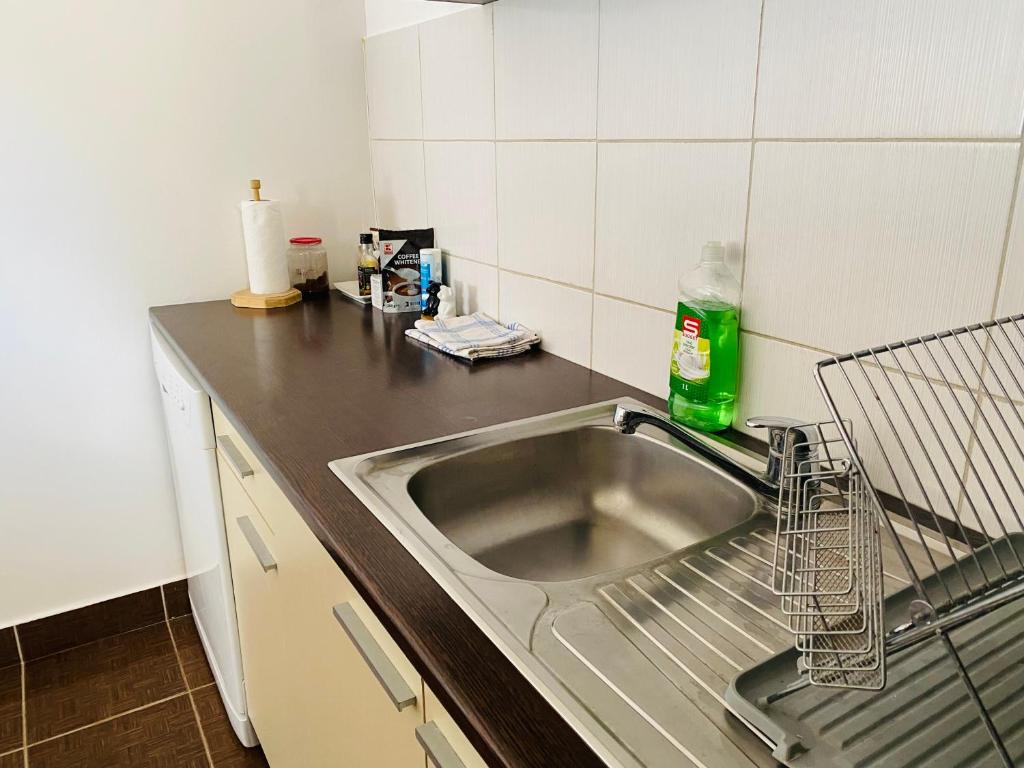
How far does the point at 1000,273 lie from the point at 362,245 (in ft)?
4.84

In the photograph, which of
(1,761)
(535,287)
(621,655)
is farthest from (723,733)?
(1,761)

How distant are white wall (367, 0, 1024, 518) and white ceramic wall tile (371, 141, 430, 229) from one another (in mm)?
242

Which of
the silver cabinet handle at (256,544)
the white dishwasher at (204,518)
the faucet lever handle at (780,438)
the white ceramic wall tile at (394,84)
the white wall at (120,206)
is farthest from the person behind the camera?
the white ceramic wall tile at (394,84)

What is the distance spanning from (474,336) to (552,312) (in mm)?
183

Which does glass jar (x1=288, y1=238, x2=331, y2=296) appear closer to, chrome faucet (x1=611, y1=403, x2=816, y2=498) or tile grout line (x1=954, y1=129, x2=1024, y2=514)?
chrome faucet (x1=611, y1=403, x2=816, y2=498)

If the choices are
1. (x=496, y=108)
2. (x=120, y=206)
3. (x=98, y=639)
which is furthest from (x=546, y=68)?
(x=98, y=639)

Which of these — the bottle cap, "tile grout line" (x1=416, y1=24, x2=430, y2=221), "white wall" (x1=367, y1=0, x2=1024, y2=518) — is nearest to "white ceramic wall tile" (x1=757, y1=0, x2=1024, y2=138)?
"white wall" (x1=367, y1=0, x2=1024, y2=518)

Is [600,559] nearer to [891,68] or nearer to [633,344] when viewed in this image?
[633,344]

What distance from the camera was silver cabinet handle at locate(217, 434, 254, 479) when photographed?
4.16 feet

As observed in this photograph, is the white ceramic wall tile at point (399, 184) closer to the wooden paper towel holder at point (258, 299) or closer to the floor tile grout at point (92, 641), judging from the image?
the wooden paper towel holder at point (258, 299)

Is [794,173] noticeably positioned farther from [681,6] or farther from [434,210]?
[434,210]

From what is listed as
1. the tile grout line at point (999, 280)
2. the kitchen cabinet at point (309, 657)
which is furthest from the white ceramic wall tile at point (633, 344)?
the kitchen cabinet at point (309, 657)

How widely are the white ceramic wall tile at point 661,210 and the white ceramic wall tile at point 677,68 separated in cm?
3

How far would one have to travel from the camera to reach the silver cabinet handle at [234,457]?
1.27 metres
